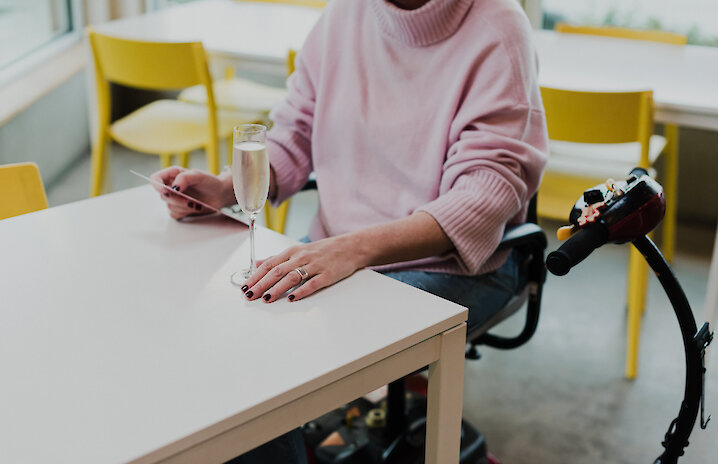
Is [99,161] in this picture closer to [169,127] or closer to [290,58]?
[169,127]

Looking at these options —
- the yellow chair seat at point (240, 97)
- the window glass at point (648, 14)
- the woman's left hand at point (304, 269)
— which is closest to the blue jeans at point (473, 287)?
the woman's left hand at point (304, 269)

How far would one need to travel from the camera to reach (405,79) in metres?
1.53

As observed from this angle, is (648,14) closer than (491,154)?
No

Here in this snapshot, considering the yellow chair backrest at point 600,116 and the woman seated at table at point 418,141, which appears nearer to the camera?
the woman seated at table at point 418,141

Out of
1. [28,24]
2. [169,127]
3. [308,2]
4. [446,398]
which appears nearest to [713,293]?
[446,398]

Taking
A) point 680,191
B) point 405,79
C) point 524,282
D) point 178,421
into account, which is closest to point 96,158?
point 405,79

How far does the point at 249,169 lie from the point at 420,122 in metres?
0.50

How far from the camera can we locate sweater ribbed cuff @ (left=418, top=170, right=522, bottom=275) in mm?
1370

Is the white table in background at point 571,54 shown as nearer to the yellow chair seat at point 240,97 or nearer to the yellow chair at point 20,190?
the yellow chair seat at point 240,97

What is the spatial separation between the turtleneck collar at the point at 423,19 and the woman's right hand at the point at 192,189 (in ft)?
1.40

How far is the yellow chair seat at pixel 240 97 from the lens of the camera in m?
2.80

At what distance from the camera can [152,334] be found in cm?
101

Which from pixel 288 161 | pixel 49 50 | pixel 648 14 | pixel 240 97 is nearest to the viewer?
pixel 288 161

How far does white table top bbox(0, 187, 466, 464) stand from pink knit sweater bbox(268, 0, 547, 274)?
320 millimetres
